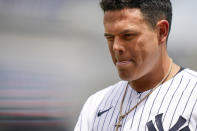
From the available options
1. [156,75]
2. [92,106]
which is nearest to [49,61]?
[92,106]

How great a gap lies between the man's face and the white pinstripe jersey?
0.40 feet

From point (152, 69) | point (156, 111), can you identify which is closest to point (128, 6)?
point (152, 69)

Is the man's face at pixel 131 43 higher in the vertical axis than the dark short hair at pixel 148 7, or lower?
lower

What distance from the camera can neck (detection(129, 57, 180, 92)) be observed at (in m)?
1.28

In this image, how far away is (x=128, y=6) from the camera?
4.01 feet

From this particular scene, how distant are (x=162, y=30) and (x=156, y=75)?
17 cm

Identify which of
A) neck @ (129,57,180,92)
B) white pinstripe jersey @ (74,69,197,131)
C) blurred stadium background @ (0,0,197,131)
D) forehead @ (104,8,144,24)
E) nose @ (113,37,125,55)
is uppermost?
blurred stadium background @ (0,0,197,131)

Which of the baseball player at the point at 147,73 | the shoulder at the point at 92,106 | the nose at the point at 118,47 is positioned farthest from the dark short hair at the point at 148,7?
the shoulder at the point at 92,106

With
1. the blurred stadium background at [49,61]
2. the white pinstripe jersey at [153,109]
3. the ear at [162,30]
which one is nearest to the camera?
the white pinstripe jersey at [153,109]

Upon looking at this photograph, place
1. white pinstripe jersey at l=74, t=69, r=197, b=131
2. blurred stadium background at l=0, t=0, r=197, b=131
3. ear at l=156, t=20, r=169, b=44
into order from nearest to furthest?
white pinstripe jersey at l=74, t=69, r=197, b=131 < ear at l=156, t=20, r=169, b=44 < blurred stadium background at l=0, t=0, r=197, b=131

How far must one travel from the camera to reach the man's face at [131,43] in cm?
119

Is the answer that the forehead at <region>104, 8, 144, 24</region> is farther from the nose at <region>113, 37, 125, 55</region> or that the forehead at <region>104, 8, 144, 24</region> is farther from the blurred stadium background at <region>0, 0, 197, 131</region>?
the blurred stadium background at <region>0, 0, 197, 131</region>

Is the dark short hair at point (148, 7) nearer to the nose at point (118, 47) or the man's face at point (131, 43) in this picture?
the man's face at point (131, 43)

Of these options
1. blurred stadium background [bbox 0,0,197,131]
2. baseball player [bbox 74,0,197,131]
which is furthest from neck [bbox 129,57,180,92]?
blurred stadium background [bbox 0,0,197,131]
